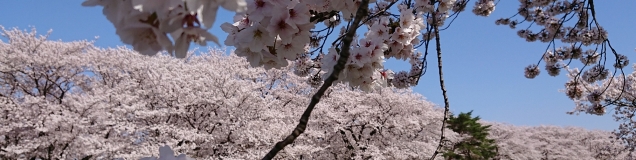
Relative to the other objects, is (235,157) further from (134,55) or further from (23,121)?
(134,55)

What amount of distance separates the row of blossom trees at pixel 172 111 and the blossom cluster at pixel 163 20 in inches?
375

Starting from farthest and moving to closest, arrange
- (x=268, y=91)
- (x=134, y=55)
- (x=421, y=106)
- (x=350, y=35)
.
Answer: (x=421, y=106) < (x=268, y=91) < (x=134, y=55) < (x=350, y=35)

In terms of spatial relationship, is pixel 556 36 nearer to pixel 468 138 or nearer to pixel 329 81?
pixel 329 81

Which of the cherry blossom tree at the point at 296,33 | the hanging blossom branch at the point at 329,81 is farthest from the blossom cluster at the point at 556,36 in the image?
the hanging blossom branch at the point at 329,81

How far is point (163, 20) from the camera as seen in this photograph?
775 millimetres

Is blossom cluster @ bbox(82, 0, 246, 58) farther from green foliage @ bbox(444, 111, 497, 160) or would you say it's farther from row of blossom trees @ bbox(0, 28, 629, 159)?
green foliage @ bbox(444, 111, 497, 160)

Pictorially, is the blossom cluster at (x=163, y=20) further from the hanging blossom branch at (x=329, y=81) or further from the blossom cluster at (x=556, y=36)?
the blossom cluster at (x=556, y=36)

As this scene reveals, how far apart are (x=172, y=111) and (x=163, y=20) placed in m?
11.3

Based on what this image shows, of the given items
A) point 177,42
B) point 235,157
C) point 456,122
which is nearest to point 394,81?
point 177,42

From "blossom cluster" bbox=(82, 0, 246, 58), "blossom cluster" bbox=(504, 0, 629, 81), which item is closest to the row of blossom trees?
"blossom cluster" bbox=(504, 0, 629, 81)

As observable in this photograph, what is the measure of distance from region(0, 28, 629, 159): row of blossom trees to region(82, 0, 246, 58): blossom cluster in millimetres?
9528

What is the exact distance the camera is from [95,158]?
1118 cm

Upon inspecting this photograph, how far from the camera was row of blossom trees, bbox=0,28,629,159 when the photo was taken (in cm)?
1098

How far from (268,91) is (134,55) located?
513 cm
